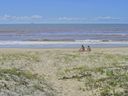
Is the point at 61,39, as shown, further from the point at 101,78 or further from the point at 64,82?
the point at 64,82

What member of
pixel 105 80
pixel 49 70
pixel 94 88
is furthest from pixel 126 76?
pixel 49 70

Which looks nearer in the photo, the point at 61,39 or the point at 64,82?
the point at 64,82

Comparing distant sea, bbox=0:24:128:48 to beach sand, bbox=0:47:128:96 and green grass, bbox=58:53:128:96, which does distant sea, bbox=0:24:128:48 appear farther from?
green grass, bbox=58:53:128:96

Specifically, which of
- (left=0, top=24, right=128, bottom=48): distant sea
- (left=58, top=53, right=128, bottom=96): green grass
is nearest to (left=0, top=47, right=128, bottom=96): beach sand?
(left=58, top=53, right=128, bottom=96): green grass

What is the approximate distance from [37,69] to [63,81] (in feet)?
12.0

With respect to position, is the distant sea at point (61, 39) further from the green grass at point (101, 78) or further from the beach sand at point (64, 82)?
the green grass at point (101, 78)

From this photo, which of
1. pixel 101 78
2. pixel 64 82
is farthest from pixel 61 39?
pixel 64 82

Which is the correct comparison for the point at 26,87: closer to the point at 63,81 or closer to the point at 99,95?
the point at 99,95

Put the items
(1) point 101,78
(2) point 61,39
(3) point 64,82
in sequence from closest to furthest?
(3) point 64,82
(1) point 101,78
(2) point 61,39

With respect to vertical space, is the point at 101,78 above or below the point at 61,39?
below

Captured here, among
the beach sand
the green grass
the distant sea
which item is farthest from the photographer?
the distant sea

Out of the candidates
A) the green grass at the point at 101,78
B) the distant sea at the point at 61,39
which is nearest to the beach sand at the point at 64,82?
the green grass at the point at 101,78

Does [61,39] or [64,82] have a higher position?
[61,39]

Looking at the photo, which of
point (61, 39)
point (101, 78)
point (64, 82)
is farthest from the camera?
point (61, 39)
